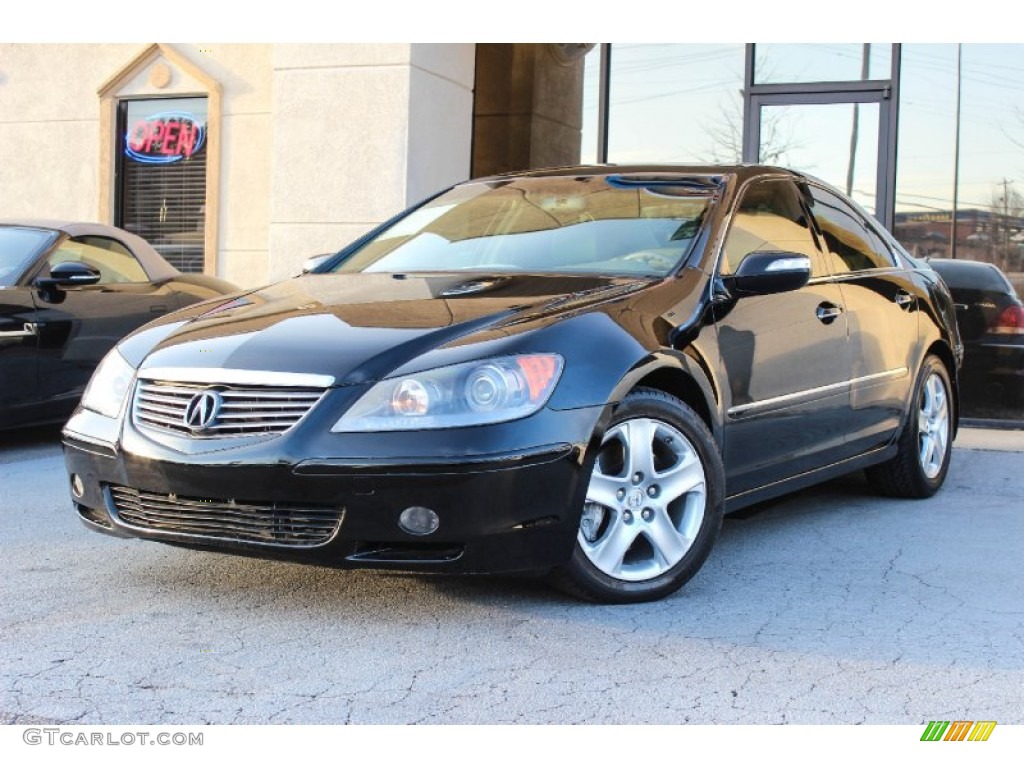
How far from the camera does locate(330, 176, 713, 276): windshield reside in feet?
15.7

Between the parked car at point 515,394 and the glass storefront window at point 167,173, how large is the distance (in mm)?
8103

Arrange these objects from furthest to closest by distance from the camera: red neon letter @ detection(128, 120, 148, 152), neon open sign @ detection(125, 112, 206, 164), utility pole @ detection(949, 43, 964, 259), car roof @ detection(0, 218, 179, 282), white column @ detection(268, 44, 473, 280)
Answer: red neon letter @ detection(128, 120, 148, 152) < neon open sign @ detection(125, 112, 206, 164) < utility pole @ detection(949, 43, 964, 259) < white column @ detection(268, 44, 473, 280) < car roof @ detection(0, 218, 179, 282)

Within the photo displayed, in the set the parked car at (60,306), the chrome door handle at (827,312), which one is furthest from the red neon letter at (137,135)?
the chrome door handle at (827,312)

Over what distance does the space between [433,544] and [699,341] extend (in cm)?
124

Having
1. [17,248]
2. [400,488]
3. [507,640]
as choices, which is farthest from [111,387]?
[17,248]

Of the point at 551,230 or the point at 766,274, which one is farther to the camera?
the point at 551,230

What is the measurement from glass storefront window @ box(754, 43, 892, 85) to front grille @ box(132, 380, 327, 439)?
895 cm

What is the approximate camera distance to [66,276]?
7.79m

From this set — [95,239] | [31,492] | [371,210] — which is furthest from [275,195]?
[31,492]

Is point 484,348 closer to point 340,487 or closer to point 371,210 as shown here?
point 340,487

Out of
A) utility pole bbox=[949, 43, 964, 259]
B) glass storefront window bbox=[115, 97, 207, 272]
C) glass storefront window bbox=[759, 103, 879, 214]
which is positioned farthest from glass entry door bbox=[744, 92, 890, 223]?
glass storefront window bbox=[115, 97, 207, 272]

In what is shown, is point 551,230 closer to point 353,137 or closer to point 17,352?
point 17,352

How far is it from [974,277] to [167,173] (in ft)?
25.6
